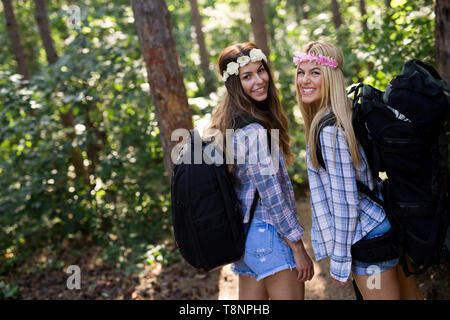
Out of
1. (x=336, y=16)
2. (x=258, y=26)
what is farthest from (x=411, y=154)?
(x=336, y=16)

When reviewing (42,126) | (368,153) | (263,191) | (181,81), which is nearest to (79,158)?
(42,126)

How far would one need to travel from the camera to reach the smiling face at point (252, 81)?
106 inches

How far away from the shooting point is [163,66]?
4121 millimetres

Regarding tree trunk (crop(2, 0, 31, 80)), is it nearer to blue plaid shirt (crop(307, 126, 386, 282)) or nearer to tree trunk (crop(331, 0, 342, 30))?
tree trunk (crop(331, 0, 342, 30))

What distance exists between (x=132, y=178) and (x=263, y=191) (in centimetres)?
397

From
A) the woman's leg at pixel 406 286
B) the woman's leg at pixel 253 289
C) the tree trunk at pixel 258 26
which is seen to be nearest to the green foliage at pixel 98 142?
the tree trunk at pixel 258 26

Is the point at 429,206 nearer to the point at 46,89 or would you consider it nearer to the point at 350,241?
the point at 350,241

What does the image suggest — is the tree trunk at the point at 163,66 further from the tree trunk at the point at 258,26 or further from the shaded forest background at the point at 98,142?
the tree trunk at the point at 258,26

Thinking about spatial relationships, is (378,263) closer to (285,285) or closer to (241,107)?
(285,285)

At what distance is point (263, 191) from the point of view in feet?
8.04

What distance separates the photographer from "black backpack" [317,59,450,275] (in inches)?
80.6

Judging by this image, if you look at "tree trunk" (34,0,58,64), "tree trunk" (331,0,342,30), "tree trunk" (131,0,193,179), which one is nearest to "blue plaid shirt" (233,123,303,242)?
"tree trunk" (131,0,193,179)

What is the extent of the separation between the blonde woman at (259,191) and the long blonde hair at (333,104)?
0.97ft

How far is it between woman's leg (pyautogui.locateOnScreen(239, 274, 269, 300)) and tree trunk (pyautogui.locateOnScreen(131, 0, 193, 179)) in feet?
6.04
